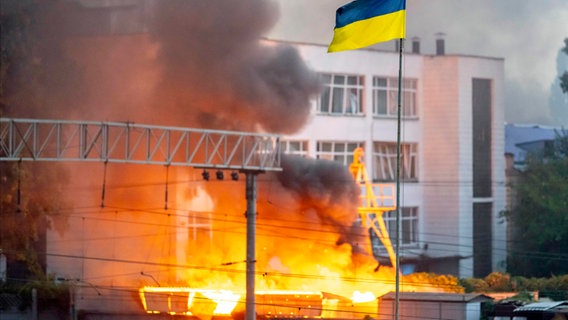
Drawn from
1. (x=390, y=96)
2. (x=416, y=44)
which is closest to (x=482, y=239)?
(x=390, y=96)

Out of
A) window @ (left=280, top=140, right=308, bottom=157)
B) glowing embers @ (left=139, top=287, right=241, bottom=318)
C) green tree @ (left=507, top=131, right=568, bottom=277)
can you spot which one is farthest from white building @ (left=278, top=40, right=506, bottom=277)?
glowing embers @ (left=139, top=287, right=241, bottom=318)

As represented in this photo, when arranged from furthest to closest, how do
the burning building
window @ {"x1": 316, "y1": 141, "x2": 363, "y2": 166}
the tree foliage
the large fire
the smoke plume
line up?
window @ {"x1": 316, "y1": 141, "x2": 363, "y2": 166}, the tree foliage, the smoke plume, the burning building, the large fire

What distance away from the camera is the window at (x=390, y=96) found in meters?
53.3

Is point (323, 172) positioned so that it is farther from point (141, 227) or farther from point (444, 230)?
point (444, 230)

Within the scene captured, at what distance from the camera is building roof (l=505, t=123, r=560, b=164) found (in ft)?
197

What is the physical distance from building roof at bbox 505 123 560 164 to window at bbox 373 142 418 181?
18.9 feet

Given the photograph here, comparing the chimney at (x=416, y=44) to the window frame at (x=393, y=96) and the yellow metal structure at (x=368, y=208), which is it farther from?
the yellow metal structure at (x=368, y=208)

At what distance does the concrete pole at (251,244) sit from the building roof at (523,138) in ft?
87.3

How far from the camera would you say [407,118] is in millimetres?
54656

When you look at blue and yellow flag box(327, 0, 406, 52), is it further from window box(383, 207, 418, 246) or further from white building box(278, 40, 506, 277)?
window box(383, 207, 418, 246)

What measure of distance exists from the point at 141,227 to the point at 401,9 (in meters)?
20.8

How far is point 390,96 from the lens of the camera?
53.8m

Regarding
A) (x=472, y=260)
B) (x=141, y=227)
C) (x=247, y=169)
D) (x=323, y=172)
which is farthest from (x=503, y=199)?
(x=247, y=169)

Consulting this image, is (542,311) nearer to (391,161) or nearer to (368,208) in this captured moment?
(368,208)
